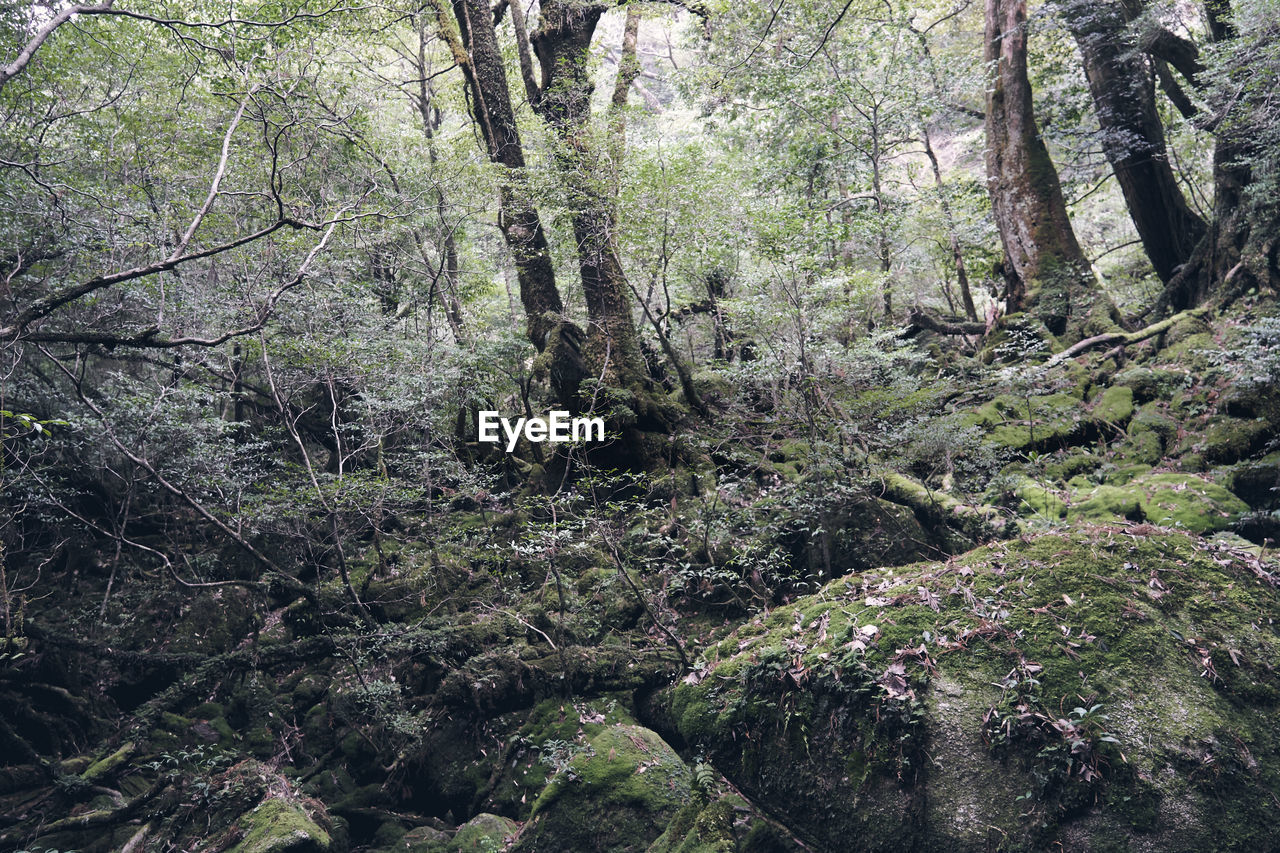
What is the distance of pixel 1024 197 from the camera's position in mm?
11484

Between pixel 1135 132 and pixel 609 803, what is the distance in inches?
512

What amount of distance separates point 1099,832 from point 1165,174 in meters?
12.1

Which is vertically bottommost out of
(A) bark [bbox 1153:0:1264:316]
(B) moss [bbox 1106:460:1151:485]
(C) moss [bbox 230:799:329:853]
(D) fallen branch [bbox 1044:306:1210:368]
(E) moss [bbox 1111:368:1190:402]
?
(C) moss [bbox 230:799:329:853]

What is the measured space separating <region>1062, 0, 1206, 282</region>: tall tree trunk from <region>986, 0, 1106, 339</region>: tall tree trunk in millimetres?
896

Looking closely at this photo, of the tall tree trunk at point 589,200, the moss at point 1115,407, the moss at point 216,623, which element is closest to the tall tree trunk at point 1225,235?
the moss at point 1115,407

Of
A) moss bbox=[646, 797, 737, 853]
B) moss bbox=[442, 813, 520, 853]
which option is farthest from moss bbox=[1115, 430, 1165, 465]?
moss bbox=[442, 813, 520, 853]

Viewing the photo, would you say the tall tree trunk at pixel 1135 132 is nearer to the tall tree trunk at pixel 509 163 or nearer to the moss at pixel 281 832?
the tall tree trunk at pixel 509 163

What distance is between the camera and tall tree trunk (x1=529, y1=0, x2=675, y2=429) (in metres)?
9.85

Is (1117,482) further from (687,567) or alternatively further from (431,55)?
(431,55)

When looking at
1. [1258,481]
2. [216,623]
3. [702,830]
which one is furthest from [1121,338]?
[216,623]

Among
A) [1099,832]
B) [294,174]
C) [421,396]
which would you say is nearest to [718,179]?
[421,396]

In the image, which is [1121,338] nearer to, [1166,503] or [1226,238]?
[1226,238]

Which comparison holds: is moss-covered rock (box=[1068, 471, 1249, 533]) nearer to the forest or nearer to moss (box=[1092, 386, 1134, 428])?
the forest

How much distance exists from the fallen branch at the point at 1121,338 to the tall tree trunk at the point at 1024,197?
0.81 m
